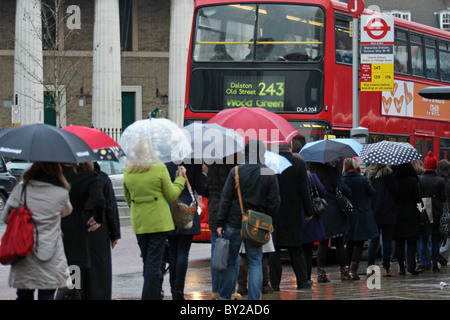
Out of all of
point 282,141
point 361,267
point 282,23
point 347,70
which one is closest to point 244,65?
point 282,23

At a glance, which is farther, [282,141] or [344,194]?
[344,194]

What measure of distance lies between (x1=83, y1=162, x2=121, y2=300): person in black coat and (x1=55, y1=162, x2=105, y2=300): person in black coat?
0.30 metres

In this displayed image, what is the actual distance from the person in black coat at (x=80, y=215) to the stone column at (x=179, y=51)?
32.9 m

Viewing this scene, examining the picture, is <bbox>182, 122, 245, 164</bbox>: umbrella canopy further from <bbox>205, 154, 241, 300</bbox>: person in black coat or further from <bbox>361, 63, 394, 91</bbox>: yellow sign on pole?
<bbox>361, 63, 394, 91</bbox>: yellow sign on pole

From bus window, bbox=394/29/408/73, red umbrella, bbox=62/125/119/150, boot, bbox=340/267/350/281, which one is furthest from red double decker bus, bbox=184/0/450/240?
red umbrella, bbox=62/125/119/150

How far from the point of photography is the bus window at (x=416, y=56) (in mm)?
20275

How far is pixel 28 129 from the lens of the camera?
7.76m

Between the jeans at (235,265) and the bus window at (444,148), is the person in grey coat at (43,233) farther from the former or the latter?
the bus window at (444,148)

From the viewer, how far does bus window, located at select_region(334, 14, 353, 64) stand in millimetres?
17594

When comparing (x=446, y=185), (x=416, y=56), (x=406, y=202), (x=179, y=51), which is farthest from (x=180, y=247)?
(x=179, y=51)

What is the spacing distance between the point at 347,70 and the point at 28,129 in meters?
11.3

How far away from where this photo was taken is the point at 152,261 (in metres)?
9.33
